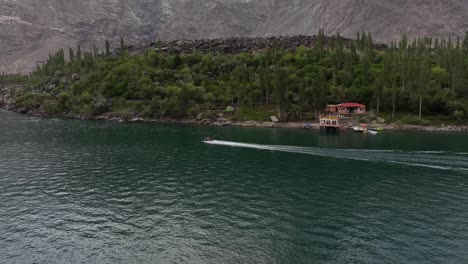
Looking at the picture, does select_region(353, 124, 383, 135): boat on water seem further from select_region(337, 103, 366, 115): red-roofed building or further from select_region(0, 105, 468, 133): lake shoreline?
select_region(337, 103, 366, 115): red-roofed building

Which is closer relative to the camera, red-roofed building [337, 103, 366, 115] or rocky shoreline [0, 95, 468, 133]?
rocky shoreline [0, 95, 468, 133]

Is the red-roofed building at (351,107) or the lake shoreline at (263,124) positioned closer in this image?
the lake shoreline at (263,124)

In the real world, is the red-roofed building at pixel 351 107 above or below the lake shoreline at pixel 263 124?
above

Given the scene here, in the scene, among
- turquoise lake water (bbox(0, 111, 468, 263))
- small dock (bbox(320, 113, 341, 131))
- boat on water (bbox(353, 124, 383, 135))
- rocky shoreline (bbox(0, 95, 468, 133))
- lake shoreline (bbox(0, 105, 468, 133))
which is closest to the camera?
turquoise lake water (bbox(0, 111, 468, 263))

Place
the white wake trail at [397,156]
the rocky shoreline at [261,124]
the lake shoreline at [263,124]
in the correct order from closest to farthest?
the white wake trail at [397,156] < the rocky shoreline at [261,124] < the lake shoreline at [263,124]

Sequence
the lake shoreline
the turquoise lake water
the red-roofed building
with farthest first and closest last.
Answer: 1. the red-roofed building
2. the lake shoreline
3. the turquoise lake water

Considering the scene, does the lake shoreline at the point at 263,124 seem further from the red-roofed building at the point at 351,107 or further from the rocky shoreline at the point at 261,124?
the red-roofed building at the point at 351,107

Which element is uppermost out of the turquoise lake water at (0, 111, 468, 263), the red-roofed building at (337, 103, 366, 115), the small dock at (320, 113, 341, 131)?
the red-roofed building at (337, 103, 366, 115)

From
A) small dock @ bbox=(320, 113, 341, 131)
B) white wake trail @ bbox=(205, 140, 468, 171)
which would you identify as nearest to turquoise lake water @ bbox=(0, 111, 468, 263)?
white wake trail @ bbox=(205, 140, 468, 171)

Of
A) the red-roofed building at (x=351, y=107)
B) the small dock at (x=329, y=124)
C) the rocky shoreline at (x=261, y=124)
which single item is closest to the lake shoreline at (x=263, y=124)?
the rocky shoreline at (x=261, y=124)

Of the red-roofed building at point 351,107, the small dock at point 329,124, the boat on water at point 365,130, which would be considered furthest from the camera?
the red-roofed building at point 351,107
